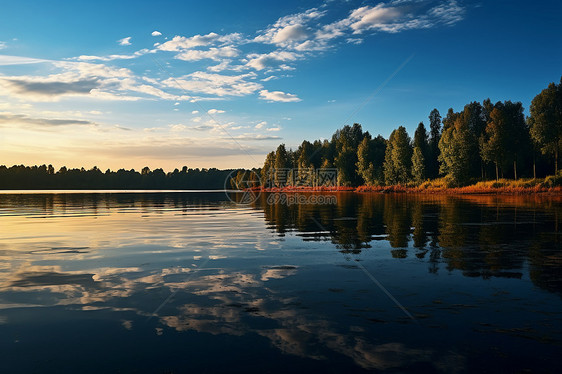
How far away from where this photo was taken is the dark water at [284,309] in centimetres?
612

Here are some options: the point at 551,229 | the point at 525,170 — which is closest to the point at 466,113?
the point at 525,170

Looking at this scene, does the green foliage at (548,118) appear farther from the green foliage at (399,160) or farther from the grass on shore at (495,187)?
the green foliage at (399,160)

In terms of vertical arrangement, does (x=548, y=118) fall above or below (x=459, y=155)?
above

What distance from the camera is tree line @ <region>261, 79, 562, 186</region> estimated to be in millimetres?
82500

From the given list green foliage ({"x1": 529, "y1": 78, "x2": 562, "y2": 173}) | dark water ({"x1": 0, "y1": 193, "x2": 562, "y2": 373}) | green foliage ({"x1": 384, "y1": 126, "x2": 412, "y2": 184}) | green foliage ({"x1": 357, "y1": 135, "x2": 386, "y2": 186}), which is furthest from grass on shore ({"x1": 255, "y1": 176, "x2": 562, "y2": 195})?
dark water ({"x1": 0, "y1": 193, "x2": 562, "y2": 373})

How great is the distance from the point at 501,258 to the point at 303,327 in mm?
10117

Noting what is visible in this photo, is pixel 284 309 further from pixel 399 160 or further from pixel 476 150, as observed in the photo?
pixel 399 160

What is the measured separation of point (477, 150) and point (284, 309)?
378 feet

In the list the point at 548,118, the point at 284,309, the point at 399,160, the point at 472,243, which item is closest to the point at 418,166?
the point at 399,160

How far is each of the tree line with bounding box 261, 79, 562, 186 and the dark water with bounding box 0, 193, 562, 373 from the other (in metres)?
80.2

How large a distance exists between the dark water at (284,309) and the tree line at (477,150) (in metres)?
80.2

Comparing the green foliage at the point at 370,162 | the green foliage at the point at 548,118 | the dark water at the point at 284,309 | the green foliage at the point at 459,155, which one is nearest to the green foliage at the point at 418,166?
the green foliage at the point at 459,155

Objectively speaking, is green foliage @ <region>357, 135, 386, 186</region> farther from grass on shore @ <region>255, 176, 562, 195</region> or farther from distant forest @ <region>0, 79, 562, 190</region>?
grass on shore @ <region>255, 176, 562, 195</region>

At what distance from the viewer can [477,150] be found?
108 meters
